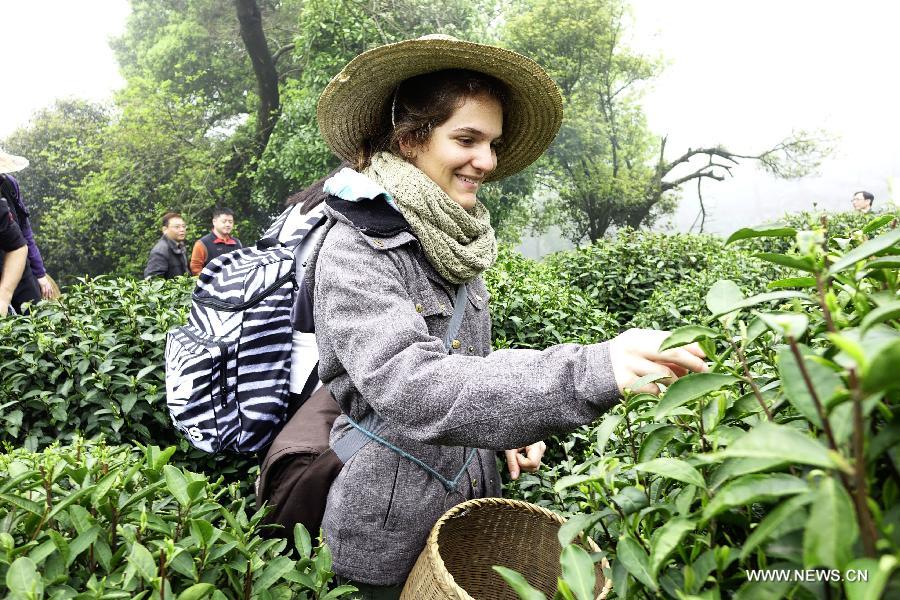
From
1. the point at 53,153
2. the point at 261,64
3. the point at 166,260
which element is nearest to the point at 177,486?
the point at 166,260

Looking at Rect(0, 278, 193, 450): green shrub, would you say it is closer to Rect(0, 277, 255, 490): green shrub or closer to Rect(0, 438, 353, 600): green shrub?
Rect(0, 277, 255, 490): green shrub

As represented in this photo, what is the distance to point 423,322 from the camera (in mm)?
1255

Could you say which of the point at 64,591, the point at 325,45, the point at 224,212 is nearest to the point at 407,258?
the point at 64,591

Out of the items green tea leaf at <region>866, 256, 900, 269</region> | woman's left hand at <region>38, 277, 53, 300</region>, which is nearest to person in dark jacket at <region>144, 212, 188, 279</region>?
woman's left hand at <region>38, 277, 53, 300</region>

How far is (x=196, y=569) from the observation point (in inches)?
36.6

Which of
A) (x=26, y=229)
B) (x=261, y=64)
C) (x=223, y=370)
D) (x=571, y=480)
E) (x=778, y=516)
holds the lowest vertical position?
(x=26, y=229)

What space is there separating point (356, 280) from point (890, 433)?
3.10ft

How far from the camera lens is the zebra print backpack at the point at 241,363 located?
5.85 feet

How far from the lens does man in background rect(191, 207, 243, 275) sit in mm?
7496

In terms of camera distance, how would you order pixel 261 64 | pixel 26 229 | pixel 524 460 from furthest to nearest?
pixel 261 64 → pixel 26 229 → pixel 524 460

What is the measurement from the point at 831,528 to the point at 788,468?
0.50 ft

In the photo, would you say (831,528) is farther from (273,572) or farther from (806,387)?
(273,572)

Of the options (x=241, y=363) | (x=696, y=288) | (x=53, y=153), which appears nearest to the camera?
(x=241, y=363)

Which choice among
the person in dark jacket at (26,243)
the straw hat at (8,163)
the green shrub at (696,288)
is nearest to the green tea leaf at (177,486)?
the green shrub at (696,288)
